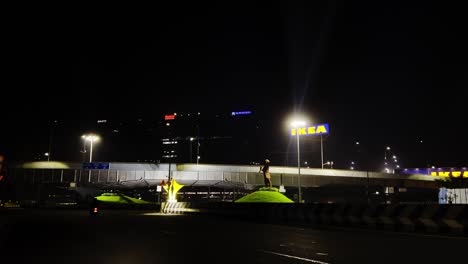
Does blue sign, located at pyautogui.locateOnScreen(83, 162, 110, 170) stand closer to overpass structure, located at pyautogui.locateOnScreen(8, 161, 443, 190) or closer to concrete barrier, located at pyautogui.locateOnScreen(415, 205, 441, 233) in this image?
overpass structure, located at pyautogui.locateOnScreen(8, 161, 443, 190)

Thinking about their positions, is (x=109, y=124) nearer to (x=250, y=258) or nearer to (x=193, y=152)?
(x=193, y=152)

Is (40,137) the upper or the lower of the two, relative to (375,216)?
upper

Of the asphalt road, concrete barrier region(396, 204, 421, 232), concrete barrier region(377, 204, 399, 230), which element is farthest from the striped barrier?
the asphalt road

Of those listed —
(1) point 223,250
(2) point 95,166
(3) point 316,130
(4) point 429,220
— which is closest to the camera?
(1) point 223,250

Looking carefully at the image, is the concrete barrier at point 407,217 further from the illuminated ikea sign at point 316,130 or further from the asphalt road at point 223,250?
the illuminated ikea sign at point 316,130

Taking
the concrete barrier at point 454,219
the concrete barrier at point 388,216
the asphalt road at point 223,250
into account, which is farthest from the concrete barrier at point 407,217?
the asphalt road at point 223,250

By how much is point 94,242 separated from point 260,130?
178m

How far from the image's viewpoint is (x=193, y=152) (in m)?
166

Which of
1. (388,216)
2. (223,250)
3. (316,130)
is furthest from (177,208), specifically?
(316,130)

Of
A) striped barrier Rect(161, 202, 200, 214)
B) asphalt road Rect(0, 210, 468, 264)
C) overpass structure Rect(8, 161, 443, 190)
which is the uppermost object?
overpass structure Rect(8, 161, 443, 190)

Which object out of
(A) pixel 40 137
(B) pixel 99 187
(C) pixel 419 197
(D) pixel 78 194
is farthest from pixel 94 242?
(A) pixel 40 137

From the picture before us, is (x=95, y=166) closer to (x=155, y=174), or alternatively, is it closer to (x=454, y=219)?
(x=155, y=174)

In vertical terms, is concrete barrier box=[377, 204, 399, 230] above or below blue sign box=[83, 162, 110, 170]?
below

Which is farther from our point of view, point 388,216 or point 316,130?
point 316,130
